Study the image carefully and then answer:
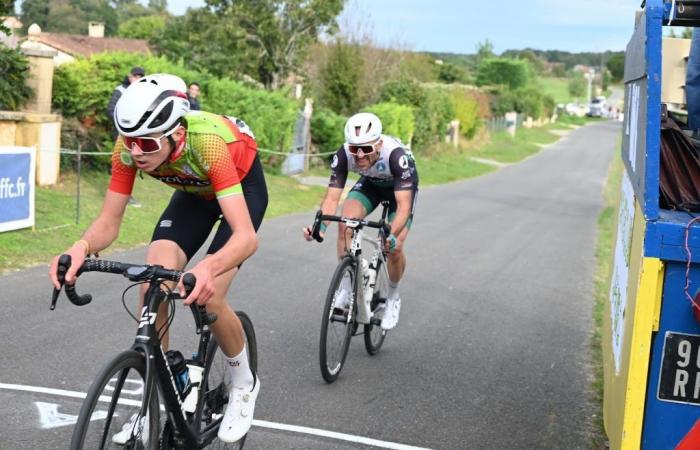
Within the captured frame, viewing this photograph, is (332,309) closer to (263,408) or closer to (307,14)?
(263,408)

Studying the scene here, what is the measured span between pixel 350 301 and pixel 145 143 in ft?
10.4

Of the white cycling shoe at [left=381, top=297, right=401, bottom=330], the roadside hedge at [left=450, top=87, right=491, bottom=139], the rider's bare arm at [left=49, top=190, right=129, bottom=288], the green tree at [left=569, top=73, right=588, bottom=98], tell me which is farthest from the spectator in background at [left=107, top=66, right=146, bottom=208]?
the green tree at [left=569, top=73, right=588, bottom=98]

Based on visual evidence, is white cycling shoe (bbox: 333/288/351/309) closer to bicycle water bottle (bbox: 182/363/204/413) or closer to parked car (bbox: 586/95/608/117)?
bicycle water bottle (bbox: 182/363/204/413)

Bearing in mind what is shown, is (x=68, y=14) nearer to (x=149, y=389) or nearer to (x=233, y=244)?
(x=233, y=244)

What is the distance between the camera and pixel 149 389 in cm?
366

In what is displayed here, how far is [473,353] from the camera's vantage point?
7586 mm

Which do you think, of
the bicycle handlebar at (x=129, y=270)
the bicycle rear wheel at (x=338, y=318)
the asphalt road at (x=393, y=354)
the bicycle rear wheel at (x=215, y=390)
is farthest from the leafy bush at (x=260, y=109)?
the bicycle handlebar at (x=129, y=270)

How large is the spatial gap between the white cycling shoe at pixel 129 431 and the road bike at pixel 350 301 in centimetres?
255

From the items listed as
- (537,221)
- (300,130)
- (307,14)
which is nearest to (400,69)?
(307,14)

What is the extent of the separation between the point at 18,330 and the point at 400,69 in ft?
106

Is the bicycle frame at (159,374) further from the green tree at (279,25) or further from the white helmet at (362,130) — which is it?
the green tree at (279,25)

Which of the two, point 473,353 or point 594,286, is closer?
point 473,353

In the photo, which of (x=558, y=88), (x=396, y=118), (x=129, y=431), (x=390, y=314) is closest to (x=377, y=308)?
(x=390, y=314)

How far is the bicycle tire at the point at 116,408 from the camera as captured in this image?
329 centimetres
